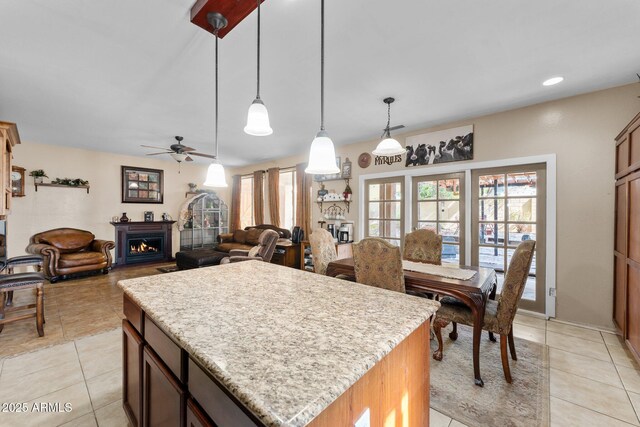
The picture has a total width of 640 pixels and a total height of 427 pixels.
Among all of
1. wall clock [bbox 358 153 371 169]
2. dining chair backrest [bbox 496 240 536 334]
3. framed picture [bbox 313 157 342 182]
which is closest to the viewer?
dining chair backrest [bbox 496 240 536 334]

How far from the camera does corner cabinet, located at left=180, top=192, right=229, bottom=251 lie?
23.2 feet

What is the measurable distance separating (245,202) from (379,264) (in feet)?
19.6

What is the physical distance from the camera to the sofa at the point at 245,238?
610 cm

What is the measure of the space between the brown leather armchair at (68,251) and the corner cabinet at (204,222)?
6.32 feet

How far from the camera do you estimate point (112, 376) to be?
2.07 m

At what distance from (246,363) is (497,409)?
193 centimetres

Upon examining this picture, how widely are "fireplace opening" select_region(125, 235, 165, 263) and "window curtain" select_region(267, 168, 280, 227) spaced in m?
2.87

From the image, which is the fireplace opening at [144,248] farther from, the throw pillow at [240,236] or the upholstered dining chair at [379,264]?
the upholstered dining chair at [379,264]

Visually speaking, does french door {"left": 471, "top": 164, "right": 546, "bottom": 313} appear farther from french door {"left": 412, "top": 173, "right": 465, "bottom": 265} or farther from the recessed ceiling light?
the recessed ceiling light

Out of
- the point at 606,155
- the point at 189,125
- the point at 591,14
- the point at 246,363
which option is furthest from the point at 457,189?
the point at 189,125

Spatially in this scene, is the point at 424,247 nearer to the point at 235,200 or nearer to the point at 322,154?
the point at 322,154

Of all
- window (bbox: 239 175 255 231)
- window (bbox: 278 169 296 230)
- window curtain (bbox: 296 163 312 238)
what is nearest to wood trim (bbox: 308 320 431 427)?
window curtain (bbox: 296 163 312 238)

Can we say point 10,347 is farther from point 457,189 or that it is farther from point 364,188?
point 457,189

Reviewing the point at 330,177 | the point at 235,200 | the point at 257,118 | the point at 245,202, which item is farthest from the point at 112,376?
the point at 235,200
